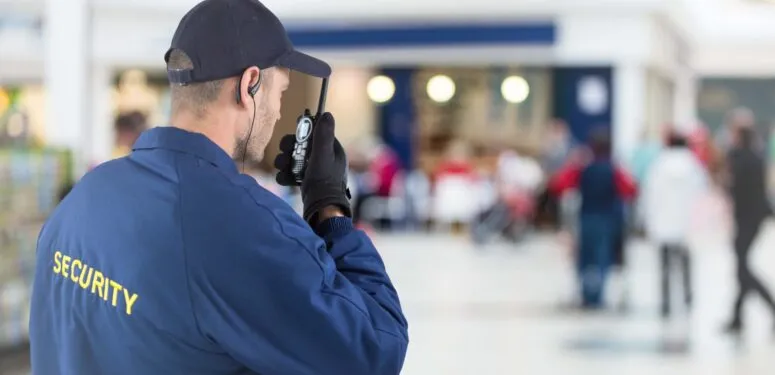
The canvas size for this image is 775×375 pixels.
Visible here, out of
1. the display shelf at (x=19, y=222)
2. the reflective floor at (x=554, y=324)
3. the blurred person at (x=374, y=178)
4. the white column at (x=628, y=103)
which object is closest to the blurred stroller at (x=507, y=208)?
the reflective floor at (x=554, y=324)

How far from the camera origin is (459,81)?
2055 centimetres

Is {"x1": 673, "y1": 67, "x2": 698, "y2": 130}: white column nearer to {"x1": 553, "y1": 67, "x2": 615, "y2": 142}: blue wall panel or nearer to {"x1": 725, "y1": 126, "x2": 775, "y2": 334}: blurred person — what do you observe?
{"x1": 553, "y1": 67, "x2": 615, "y2": 142}: blue wall panel

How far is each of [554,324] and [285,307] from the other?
7589 mm

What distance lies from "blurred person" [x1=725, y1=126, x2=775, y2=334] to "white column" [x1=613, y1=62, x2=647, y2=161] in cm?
993

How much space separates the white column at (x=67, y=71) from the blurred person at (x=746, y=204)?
4438 mm

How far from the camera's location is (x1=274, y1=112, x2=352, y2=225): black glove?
1695mm

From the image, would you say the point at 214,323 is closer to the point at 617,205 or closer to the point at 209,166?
the point at 209,166

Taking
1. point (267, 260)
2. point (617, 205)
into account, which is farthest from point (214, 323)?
point (617, 205)

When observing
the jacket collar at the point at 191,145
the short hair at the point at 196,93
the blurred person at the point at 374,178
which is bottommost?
the blurred person at the point at 374,178

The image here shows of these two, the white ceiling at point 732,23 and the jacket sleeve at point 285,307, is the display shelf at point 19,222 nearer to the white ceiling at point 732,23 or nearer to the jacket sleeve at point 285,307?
the jacket sleeve at point 285,307

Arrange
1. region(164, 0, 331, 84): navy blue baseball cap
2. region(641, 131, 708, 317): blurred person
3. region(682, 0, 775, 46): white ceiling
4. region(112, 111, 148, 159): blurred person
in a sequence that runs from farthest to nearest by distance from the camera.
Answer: region(682, 0, 775, 46): white ceiling
region(641, 131, 708, 317): blurred person
region(112, 111, 148, 159): blurred person
region(164, 0, 331, 84): navy blue baseball cap

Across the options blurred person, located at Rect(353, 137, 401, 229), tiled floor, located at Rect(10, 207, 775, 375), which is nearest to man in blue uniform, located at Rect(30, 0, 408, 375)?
tiled floor, located at Rect(10, 207, 775, 375)

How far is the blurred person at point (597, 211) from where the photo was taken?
958 cm

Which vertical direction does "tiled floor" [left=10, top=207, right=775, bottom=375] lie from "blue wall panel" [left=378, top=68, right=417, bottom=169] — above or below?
below
